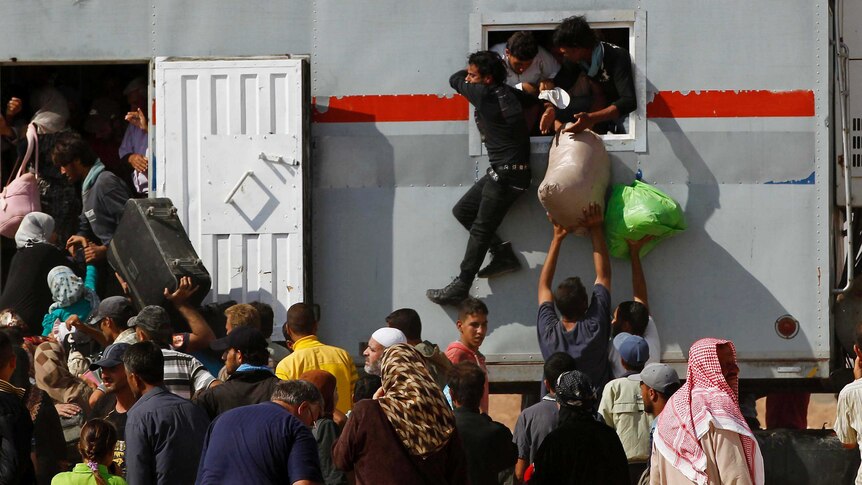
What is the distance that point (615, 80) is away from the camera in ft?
27.6

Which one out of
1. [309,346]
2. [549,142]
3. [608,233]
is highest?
[549,142]

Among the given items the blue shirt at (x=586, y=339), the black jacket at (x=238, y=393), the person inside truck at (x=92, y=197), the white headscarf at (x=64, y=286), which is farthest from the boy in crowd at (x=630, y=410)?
the person inside truck at (x=92, y=197)

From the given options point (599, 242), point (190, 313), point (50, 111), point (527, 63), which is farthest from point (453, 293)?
point (50, 111)

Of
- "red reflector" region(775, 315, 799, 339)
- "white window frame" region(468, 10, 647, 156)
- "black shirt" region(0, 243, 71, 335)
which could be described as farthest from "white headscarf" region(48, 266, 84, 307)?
"red reflector" region(775, 315, 799, 339)

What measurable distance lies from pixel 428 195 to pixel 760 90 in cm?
216

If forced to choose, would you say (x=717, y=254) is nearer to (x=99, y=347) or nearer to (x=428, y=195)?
(x=428, y=195)

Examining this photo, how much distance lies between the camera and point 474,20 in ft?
28.0

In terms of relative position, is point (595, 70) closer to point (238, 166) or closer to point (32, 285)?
point (238, 166)

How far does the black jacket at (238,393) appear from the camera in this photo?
21.2 ft

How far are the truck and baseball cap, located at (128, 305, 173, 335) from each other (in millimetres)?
1194

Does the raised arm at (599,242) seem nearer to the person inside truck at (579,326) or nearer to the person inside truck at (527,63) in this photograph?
the person inside truck at (579,326)

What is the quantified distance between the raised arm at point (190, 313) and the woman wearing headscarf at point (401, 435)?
281 cm

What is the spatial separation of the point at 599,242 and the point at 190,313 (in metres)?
2.52

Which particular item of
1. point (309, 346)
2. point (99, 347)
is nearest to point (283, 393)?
point (309, 346)
